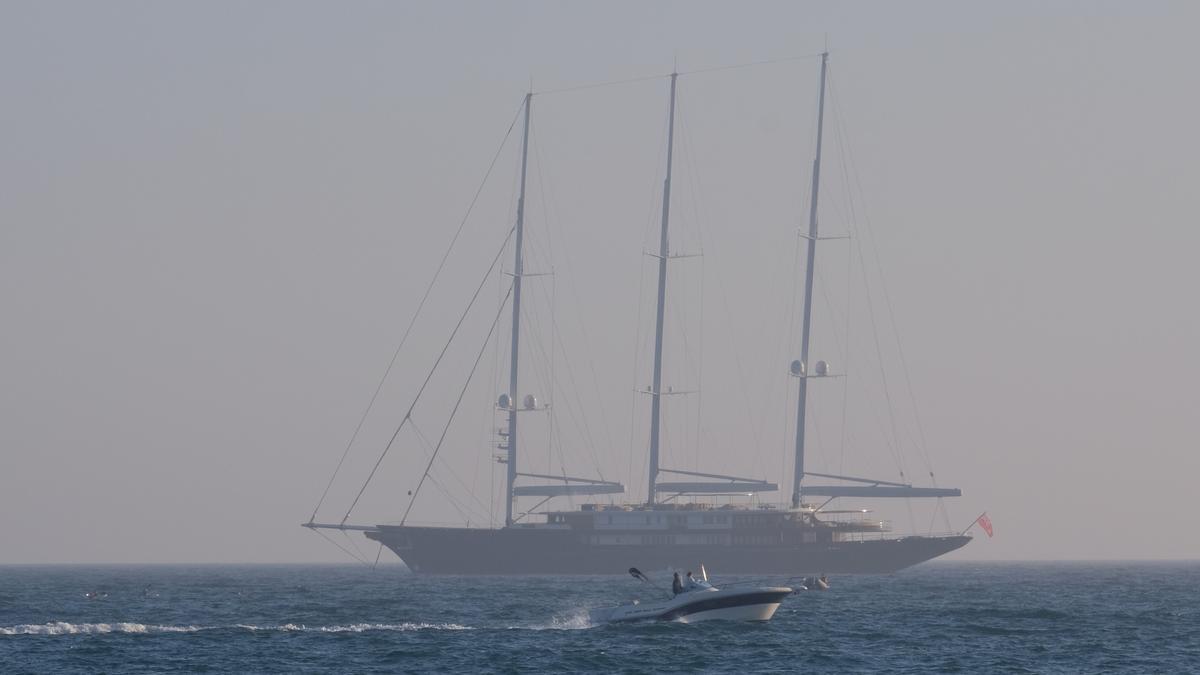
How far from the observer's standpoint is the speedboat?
247 feet

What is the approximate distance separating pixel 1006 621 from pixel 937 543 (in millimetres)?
61666

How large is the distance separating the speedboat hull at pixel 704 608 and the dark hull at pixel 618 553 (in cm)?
6623

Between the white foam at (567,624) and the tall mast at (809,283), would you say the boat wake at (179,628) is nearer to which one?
the white foam at (567,624)

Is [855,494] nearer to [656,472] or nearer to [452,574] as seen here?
[656,472]

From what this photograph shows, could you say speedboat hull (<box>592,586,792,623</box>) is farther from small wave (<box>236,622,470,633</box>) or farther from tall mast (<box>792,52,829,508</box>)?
tall mast (<box>792,52,829,508</box>)

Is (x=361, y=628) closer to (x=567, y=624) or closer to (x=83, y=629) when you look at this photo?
(x=567, y=624)

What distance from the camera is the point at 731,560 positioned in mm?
144125

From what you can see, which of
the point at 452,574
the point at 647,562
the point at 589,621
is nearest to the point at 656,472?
the point at 647,562

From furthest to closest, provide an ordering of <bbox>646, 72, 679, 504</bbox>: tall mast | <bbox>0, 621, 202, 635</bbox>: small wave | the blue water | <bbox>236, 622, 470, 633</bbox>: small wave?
<bbox>646, 72, 679, 504</bbox>: tall mast, <bbox>236, 622, 470, 633</bbox>: small wave, <bbox>0, 621, 202, 635</bbox>: small wave, the blue water

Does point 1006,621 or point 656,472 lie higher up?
point 656,472

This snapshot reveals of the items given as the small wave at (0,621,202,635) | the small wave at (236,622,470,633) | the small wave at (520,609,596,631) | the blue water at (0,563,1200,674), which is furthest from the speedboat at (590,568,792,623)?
the small wave at (0,621,202,635)

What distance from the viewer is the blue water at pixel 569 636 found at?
6319cm

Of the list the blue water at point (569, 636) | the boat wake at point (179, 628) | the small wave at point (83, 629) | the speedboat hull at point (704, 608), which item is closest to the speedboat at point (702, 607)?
the speedboat hull at point (704, 608)

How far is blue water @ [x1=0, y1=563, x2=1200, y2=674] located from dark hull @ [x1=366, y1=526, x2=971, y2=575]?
3490cm
